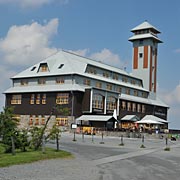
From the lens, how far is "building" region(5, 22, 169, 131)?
209ft

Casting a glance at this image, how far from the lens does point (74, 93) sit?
209ft

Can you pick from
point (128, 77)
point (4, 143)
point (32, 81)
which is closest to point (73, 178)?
point (4, 143)

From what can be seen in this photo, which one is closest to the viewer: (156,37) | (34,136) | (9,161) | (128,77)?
(9,161)

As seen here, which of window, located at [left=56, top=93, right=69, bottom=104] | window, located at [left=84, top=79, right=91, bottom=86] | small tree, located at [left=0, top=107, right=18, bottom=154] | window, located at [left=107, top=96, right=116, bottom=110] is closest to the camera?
small tree, located at [left=0, top=107, right=18, bottom=154]

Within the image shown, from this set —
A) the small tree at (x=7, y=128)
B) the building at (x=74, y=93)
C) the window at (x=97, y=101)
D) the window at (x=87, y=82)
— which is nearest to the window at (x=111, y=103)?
the building at (x=74, y=93)

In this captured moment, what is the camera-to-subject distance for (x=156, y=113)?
295 ft

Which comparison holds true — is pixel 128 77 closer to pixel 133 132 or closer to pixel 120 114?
pixel 120 114

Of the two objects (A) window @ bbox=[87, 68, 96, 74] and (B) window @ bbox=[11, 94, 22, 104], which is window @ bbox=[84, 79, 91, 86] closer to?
(A) window @ bbox=[87, 68, 96, 74]

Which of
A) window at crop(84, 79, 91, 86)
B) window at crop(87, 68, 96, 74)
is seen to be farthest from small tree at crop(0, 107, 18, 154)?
window at crop(87, 68, 96, 74)

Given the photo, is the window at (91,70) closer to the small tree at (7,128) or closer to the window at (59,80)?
the window at (59,80)

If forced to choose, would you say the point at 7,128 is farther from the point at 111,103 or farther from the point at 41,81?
the point at 111,103

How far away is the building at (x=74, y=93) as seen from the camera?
6366cm

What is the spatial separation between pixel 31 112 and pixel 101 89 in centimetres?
1334

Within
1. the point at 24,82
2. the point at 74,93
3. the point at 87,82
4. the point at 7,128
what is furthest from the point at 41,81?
the point at 7,128
